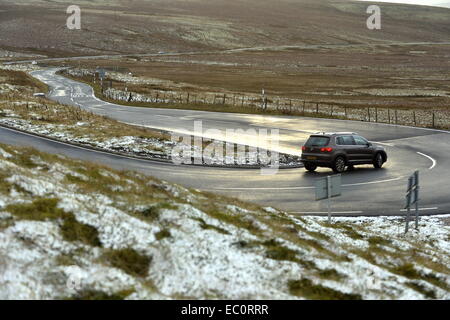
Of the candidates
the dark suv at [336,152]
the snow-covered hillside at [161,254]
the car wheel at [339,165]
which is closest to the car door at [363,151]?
the dark suv at [336,152]

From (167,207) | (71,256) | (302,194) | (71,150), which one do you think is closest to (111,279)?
(71,256)

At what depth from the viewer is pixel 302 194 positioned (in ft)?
70.7

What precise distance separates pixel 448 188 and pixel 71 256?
60.7 ft

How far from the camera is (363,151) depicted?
2695cm

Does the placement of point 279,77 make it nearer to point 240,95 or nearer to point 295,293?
point 240,95

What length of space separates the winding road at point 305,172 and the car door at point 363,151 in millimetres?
601

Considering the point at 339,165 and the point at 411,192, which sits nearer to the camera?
the point at 411,192

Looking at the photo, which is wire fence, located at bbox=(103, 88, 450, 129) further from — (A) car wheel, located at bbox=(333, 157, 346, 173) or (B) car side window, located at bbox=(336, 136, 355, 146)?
(A) car wheel, located at bbox=(333, 157, 346, 173)

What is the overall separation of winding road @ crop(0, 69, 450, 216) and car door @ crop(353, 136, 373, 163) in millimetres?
601

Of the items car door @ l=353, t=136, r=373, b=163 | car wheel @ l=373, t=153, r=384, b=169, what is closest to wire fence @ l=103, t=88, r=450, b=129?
car wheel @ l=373, t=153, r=384, b=169

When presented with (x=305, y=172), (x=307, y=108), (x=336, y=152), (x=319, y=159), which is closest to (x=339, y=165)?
(x=336, y=152)

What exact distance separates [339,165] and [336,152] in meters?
0.65

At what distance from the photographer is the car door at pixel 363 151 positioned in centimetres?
2684

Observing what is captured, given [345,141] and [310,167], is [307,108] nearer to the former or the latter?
[345,141]
